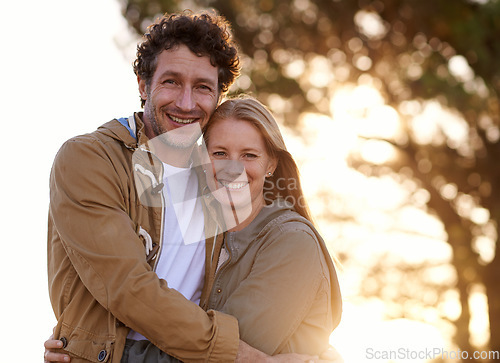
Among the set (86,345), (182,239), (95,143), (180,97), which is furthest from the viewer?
(180,97)

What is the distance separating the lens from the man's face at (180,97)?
3.26 metres

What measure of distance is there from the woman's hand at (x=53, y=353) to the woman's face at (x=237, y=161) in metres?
1.08

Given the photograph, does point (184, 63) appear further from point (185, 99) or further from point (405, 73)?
point (405, 73)

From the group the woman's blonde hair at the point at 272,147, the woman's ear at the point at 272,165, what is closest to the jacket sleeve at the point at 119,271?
the woman's blonde hair at the point at 272,147

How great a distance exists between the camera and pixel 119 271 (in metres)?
2.51

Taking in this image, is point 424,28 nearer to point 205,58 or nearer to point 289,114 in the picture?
point 289,114

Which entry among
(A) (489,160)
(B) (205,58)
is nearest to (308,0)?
(A) (489,160)

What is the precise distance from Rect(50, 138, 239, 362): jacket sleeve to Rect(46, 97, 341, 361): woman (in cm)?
19

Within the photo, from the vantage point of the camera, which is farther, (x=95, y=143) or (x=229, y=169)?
(x=229, y=169)

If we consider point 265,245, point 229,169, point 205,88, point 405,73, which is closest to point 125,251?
point 265,245

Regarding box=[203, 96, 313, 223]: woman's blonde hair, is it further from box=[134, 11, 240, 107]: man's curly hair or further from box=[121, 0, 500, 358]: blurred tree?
box=[121, 0, 500, 358]: blurred tree

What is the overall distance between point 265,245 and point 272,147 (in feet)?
2.12

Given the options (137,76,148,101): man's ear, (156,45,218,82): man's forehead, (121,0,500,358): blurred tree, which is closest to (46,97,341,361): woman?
(156,45,218,82): man's forehead

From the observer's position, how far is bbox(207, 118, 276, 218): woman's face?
3.19 m
